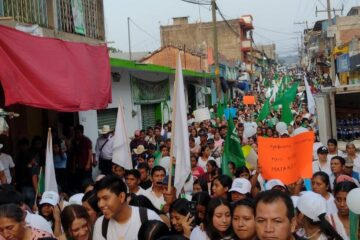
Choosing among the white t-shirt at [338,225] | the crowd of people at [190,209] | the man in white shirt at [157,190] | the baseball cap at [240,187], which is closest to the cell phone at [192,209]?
the crowd of people at [190,209]

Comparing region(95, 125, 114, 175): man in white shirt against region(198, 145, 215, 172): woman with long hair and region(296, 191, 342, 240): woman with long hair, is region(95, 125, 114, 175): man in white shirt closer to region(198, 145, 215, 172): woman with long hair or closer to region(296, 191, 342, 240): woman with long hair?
region(198, 145, 215, 172): woman with long hair

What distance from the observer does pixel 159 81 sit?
2030 centimetres

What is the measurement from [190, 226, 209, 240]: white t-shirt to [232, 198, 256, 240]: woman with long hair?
444 millimetres

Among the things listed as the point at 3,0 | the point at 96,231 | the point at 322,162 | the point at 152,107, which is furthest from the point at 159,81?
the point at 96,231

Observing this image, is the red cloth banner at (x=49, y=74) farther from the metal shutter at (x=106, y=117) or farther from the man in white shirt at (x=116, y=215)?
the metal shutter at (x=106, y=117)

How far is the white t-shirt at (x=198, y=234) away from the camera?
14.0ft

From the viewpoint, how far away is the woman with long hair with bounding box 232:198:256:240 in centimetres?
374

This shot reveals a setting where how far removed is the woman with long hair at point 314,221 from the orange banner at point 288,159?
2191mm

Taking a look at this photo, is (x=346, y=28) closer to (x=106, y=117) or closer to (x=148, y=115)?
(x=148, y=115)

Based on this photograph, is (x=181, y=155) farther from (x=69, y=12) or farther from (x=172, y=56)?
(x=172, y=56)

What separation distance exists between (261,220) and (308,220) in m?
1.37

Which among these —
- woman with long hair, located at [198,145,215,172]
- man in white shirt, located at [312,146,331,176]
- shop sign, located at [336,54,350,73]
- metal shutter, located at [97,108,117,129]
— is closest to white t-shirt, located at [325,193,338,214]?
man in white shirt, located at [312,146,331,176]

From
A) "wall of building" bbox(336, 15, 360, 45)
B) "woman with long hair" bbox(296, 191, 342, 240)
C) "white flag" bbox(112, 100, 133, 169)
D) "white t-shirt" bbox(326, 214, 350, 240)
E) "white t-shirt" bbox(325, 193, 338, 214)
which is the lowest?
"white t-shirt" bbox(326, 214, 350, 240)

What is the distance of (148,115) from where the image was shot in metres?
19.1
